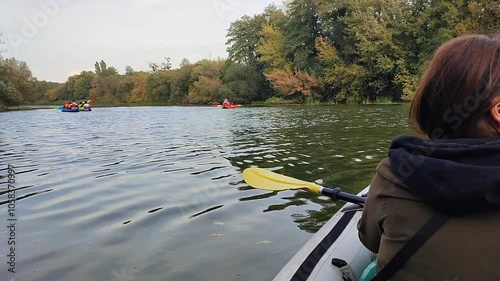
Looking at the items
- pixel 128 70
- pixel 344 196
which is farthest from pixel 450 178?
pixel 128 70

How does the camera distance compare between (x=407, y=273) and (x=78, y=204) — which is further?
(x=78, y=204)

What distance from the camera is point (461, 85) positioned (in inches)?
41.1

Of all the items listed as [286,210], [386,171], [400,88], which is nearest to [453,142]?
[386,171]

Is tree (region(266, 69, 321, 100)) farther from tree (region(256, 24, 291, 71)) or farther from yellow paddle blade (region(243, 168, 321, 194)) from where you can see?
yellow paddle blade (region(243, 168, 321, 194))

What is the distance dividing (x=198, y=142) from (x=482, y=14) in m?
20.3

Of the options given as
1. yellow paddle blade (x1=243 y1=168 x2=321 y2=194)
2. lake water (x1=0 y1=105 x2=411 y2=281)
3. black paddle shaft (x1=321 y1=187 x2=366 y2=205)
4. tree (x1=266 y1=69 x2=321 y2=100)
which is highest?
tree (x1=266 y1=69 x2=321 y2=100)

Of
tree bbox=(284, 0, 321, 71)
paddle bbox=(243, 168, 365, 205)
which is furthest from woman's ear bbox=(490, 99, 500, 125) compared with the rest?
tree bbox=(284, 0, 321, 71)

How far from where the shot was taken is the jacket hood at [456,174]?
92 centimetres

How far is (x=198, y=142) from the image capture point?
28.0 ft

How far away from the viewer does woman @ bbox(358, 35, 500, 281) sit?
0.94 meters

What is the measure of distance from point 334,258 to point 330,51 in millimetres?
29125

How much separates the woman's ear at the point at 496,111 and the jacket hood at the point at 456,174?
0.10 m

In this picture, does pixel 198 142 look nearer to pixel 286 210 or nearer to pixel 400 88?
pixel 286 210

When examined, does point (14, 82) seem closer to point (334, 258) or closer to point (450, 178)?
point (334, 258)
